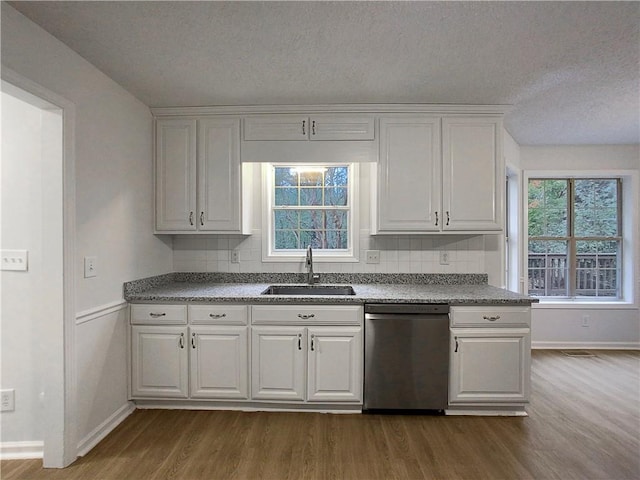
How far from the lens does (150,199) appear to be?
3.08 meters

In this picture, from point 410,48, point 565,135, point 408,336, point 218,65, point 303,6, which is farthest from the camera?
point 565,135

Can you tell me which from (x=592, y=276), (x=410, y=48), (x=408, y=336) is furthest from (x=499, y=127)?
(x=592, y=276)

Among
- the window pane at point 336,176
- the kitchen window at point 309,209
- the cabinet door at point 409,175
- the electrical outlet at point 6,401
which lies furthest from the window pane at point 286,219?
the electrical outlet at point 6,401

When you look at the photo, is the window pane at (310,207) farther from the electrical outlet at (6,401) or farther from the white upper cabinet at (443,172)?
the electrical outlet at (6,401)

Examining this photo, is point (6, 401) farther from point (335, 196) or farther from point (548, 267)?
point (548, 267)

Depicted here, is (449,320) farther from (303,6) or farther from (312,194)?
(303,6)

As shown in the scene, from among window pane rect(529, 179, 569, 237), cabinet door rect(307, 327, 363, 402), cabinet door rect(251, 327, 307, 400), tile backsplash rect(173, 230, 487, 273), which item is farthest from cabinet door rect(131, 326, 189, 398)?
window pane rect(529, 179, 569, 237)

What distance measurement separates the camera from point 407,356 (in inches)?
104

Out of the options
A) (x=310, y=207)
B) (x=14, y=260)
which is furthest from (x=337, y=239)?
(x=14, y=260)

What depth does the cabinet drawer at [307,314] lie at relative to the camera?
2688 millimetres

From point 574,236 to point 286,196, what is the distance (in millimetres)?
3606

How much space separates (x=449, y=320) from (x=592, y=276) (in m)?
3.07

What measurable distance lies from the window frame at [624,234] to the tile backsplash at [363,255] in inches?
53.6

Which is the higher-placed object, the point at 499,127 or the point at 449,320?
the point at 499,127
